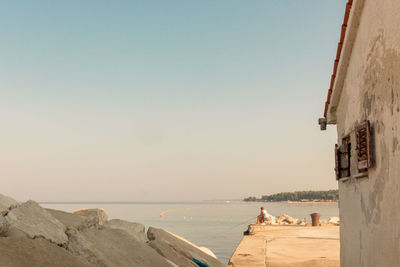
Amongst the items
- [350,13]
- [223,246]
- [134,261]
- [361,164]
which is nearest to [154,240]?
[134,261]

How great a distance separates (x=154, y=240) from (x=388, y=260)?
4.99m

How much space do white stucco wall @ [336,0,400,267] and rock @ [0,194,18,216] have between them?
15.6ft

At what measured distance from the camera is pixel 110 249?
6570mm

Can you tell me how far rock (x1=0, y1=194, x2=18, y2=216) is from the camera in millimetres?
5400

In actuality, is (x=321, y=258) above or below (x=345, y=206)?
below

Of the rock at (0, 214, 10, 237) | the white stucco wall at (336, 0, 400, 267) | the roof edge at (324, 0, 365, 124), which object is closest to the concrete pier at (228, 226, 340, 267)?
the white stucco wall at (336, 0, 400, 267)

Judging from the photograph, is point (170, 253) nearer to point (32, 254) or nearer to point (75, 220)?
point (75, 220)

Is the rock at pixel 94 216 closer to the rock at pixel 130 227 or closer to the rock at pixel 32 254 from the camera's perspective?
the rock at pixel 130 227

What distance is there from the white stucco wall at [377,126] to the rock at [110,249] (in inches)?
130

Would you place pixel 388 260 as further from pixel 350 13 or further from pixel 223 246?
pixel 223 246

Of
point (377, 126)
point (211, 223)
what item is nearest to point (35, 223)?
point (377, 126)

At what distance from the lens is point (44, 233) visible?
5371mm

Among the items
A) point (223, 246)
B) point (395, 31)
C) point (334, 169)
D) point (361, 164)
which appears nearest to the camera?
point (395, 31)

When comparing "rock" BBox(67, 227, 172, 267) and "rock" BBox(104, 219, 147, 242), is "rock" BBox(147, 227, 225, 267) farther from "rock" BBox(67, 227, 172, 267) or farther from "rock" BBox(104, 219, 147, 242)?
"rock" BBox(67, 227, 172, 267)
